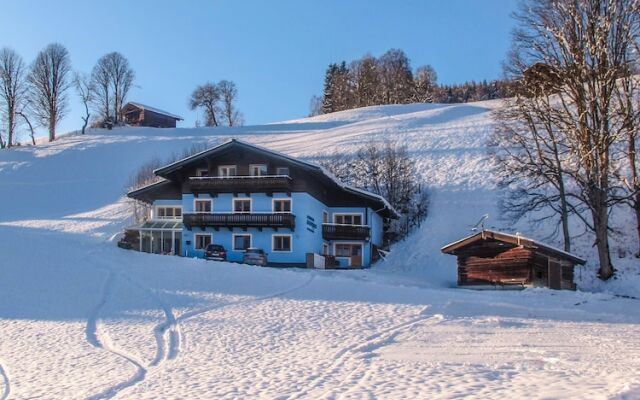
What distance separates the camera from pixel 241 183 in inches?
1690

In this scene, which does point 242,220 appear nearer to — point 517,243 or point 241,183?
point 241,183

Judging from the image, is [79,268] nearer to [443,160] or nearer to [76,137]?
[443,160]

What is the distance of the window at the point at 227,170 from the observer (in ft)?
146

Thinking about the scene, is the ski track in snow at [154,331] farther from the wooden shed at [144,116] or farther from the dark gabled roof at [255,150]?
the wooden shed at [144,116]

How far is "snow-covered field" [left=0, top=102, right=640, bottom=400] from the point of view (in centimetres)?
1110

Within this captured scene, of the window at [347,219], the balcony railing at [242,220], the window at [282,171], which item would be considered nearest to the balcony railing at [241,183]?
the window at [282,171]

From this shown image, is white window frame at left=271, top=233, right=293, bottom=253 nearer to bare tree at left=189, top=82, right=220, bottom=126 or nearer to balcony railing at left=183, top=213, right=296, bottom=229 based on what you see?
balcony railing at left=183, top=213, right=296, bottom=229

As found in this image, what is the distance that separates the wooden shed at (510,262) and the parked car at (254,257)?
12.6 m

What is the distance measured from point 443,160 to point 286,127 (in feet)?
108

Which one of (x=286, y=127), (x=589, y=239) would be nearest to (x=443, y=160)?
(x=589, y=239)

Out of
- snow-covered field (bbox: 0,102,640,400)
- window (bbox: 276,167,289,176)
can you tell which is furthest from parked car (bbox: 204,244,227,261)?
snow-covered field (bbox: 0,102,640,400)

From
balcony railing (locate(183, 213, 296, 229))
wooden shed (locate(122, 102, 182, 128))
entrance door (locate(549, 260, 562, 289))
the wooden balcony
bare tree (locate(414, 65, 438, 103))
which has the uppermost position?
bare tree (locate(414, 65, 438, 103))

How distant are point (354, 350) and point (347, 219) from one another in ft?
112

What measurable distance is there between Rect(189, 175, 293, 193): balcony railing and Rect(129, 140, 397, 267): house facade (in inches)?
2.6
